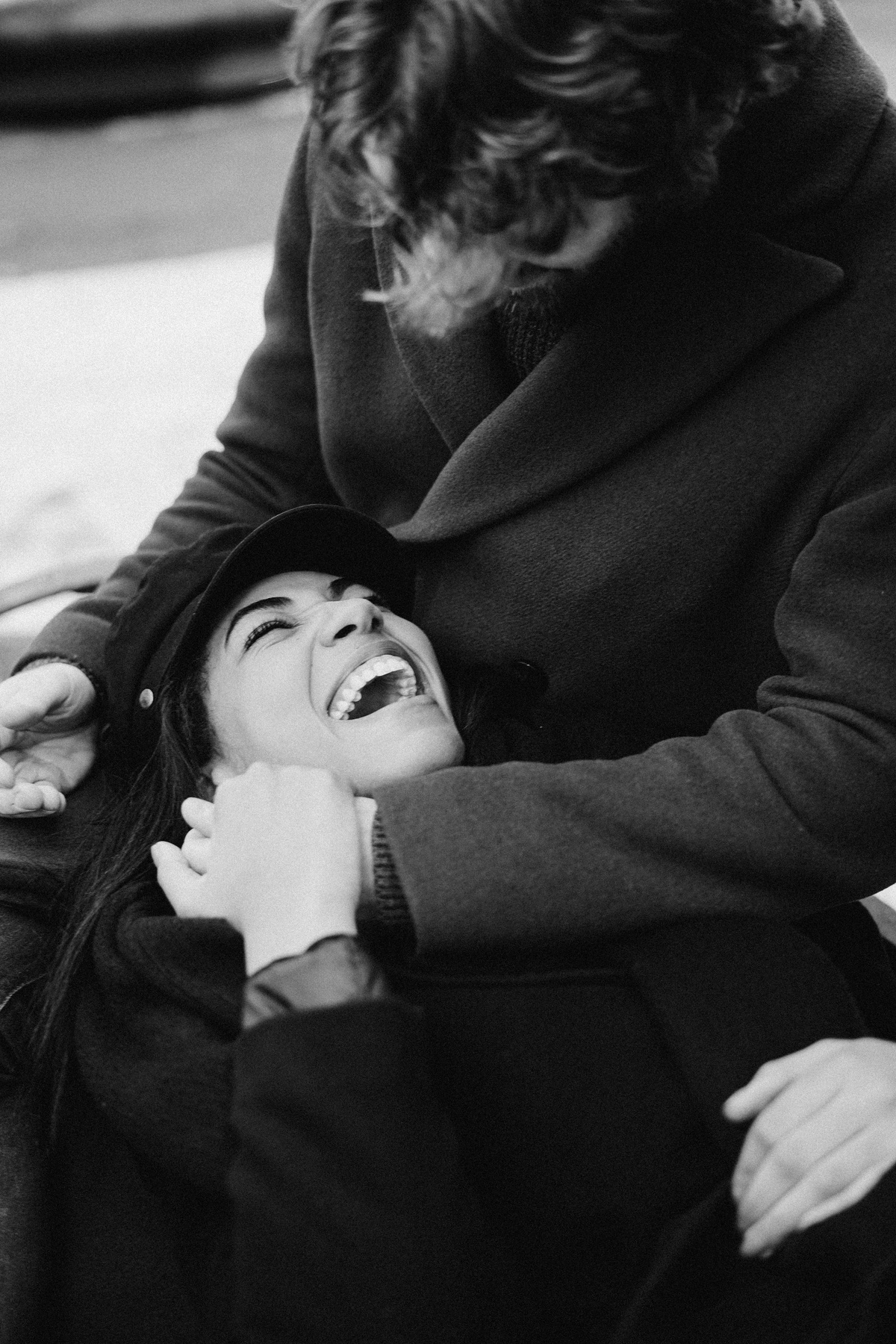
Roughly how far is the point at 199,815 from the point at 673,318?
76 cm

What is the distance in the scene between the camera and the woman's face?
1628mm

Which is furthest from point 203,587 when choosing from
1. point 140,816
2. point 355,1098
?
point 355,1098

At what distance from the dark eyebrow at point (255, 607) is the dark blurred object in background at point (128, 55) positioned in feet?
19.6

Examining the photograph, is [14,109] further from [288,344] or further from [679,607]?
[679,607]

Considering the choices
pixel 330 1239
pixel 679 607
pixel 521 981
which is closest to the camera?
pixel 330 1239

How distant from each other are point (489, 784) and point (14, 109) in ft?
22.3

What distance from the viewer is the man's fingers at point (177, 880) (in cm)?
140

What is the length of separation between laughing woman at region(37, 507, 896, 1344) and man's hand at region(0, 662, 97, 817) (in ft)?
0.46

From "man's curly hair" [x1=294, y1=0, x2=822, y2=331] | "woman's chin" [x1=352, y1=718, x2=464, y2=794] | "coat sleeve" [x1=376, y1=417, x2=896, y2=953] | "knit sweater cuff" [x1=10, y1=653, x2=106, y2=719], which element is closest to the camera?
"man's curly hair" [x1=294, y1=0, x2=822, y2=331]

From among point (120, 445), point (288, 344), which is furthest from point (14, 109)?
point (288, 344)

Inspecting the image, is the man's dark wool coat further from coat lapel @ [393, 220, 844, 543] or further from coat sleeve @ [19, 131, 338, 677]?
coat sleeve @ [19, 131, 338, 677]

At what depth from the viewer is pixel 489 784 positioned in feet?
4.63

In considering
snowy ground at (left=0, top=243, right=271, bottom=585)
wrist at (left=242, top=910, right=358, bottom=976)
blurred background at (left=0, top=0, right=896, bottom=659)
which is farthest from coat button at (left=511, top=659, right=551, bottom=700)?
snowy ground at (left=0, top=243, right=271, bottom=585)

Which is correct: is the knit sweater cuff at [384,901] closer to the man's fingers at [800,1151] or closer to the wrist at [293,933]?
the wrist at [293,933]
